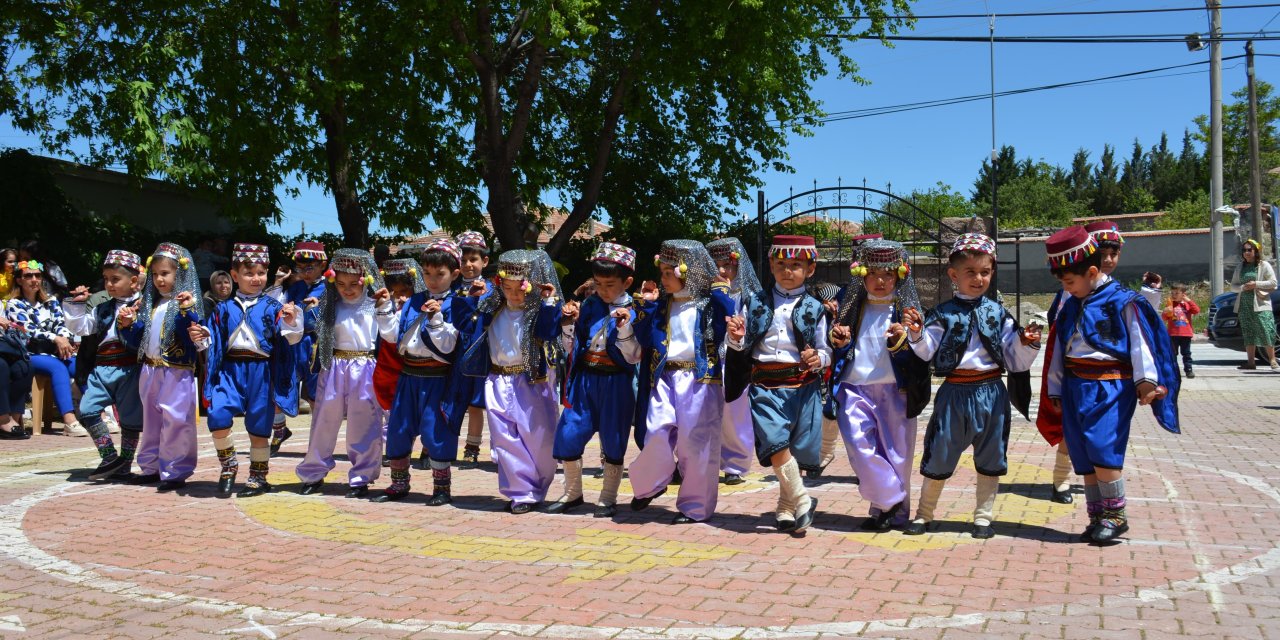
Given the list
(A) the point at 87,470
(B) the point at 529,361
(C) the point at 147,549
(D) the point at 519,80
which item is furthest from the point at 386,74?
(C) the point at 147,549

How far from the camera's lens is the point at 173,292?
7.86 metres

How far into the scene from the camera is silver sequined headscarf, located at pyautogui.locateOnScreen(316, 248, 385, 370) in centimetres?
762

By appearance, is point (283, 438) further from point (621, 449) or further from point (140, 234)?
point (140, 234)

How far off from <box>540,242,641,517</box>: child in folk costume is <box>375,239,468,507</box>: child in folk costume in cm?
82

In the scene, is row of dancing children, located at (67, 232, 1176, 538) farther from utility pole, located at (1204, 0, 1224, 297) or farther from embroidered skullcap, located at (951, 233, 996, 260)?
utility pole, located at (1204, 0, 1224, 297)

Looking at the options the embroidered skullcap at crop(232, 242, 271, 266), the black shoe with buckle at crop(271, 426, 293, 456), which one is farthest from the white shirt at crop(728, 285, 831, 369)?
the black shoe with buckle at crop(271, 426, 293, 456)

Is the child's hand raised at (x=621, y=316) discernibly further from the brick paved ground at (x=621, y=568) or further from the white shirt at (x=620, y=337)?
the brick paved ground at (x=621, y=568)

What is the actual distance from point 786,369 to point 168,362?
4432mm

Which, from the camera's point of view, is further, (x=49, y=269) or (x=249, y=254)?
(x=49, y=269)

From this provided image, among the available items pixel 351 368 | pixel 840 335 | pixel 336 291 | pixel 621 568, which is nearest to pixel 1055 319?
pixel 840 335

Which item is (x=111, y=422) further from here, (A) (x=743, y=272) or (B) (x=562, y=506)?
(A) (x=743, y=272)

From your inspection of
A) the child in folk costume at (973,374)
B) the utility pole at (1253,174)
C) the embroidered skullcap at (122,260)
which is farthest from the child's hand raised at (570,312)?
the utility pole at (1253,174)

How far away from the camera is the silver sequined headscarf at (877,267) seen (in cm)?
636

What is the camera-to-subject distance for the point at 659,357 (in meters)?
6.70
